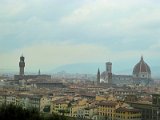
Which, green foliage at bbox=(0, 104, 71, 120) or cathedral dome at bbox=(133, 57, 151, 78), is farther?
cathedral dome at bbox=(133, 57, 151, 78)

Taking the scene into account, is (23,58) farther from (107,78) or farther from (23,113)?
(23,113)

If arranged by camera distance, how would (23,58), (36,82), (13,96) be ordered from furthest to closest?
(23,58)
(36,82)
(13,96)

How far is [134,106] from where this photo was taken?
33.5 metres

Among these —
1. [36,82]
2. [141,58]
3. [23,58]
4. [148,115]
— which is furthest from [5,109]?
[141,58]

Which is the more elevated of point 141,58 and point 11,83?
point 141,58

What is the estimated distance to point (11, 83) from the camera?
239 feet

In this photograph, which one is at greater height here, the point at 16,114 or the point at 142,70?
the point at 142,70

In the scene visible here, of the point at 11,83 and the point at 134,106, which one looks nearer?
the point at 134,106

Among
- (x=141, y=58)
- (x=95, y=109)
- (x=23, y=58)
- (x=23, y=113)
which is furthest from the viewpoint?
(x=141, y=58)

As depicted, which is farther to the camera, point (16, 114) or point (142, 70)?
point (142, 70)

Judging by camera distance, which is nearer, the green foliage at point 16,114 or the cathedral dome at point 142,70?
the green foliage at point 16,114

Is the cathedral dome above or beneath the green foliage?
above

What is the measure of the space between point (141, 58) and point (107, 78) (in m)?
10.00

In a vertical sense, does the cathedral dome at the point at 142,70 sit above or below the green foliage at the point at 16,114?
above
